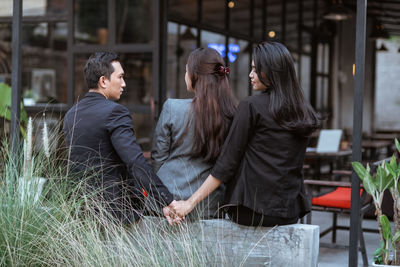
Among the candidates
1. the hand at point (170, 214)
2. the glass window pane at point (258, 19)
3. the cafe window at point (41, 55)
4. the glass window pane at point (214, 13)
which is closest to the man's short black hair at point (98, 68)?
the hand at point (170, 214)

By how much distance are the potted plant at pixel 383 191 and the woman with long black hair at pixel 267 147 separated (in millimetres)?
817

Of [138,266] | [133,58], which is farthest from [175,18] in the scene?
[138,266]

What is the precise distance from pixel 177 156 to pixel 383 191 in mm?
1383

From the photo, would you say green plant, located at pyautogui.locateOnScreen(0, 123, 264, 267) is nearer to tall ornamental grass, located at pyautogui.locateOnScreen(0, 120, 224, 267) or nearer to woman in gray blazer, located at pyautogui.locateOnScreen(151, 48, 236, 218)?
tall ornamental grass, located at pyautogui.locateOnScreen(0, 120, 224, 267)

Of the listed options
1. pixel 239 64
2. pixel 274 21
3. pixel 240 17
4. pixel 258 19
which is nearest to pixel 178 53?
pixel 240 17

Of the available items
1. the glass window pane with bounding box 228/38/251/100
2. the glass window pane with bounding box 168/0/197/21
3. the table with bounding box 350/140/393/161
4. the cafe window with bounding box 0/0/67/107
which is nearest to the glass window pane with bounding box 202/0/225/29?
the glass window pane with bounding box 168/0/197/21

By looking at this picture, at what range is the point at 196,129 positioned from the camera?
291 centimetres

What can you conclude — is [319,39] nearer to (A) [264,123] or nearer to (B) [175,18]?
(B) [175,18]

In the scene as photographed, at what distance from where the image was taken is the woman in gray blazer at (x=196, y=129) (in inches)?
114

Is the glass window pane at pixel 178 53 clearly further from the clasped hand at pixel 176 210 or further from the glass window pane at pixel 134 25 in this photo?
the clasped hand at pixel 176 210

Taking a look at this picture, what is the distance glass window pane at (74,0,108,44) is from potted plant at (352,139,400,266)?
274 inches

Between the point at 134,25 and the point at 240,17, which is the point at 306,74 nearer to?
the point at 240,17

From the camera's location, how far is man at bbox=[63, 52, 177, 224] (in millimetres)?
2871

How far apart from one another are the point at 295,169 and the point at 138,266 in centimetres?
89
